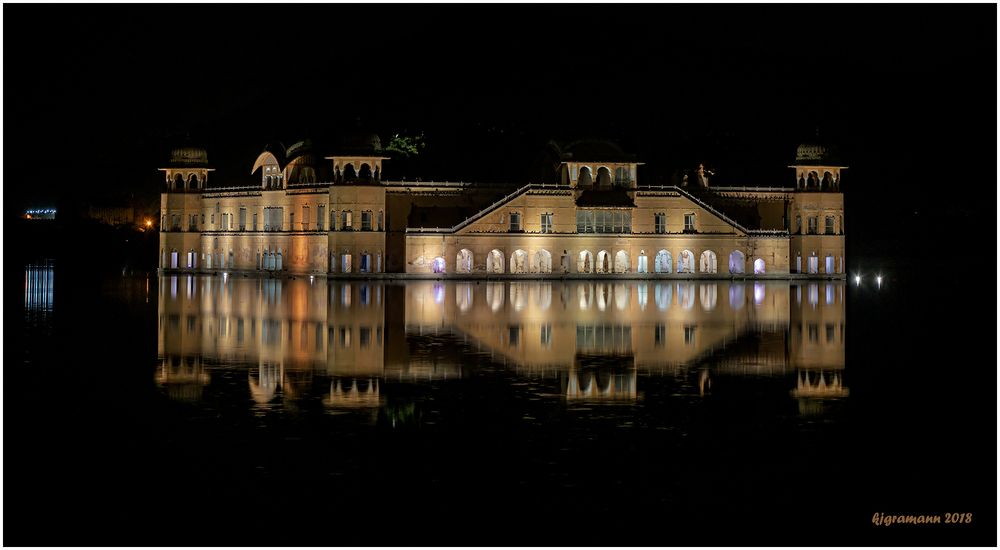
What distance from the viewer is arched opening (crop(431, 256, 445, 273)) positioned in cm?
8569

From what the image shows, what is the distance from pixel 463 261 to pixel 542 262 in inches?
179

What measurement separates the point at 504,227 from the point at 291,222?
1232 centimetres

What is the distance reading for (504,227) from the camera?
86688 mm

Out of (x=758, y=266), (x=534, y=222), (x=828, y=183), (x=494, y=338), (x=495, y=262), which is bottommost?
(x=494, y=338)

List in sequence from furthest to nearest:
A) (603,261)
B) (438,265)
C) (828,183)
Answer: (828,183) → (603,261) → (438,265)

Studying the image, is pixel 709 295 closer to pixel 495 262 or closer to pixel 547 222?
pixel 547 222

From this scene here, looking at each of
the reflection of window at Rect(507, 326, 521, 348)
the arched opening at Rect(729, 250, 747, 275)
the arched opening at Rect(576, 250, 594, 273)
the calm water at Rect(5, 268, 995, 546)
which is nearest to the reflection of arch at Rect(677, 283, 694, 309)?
the arched opening at Rect(576, 250, 594, 273)

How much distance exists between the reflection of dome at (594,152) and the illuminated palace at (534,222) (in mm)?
66

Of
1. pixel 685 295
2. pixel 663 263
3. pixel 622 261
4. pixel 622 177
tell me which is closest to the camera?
pixel 685 295

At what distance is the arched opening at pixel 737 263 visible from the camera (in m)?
90.4

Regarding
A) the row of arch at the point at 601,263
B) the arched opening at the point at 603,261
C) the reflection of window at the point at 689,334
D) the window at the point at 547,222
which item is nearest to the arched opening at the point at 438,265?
the row of arch at the point at 601,263

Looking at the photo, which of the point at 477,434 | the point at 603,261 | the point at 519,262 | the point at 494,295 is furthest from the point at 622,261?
the point at 477,434

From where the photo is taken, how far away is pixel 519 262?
8806 cm

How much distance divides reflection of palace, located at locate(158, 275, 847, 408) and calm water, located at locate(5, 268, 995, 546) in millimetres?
161
